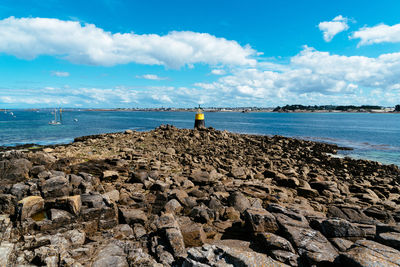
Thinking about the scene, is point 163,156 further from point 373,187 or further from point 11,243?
point 373,187

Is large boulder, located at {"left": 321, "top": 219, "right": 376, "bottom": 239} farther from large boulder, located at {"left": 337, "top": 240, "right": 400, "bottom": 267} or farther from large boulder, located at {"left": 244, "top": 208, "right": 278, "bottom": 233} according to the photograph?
large boulder, located at {"left": 244, "top": 208, "right": 278, "bottom": 233}

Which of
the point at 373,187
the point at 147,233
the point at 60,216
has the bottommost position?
the point at 373,187

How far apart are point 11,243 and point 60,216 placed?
120cm

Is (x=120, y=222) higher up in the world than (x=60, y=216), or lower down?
lower down

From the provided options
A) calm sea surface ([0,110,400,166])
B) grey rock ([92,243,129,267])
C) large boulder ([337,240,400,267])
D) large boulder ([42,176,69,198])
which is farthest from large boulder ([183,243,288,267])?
calm sea surface ([0,110,400,166])

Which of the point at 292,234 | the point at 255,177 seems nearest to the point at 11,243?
the point at 292,234

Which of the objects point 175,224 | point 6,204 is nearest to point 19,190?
point 6,204

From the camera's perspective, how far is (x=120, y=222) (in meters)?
7.50

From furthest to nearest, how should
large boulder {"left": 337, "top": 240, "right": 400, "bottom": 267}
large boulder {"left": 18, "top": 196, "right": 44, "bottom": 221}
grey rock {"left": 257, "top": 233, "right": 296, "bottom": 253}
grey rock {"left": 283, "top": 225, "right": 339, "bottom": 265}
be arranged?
large boulder {"left": 18, "top": 196, "right": 44, "bottom": 221} → grey rock {"left": 257, "top": 233, "right": 296, "bottom": 253} → grey rock {"left": 283, "top": 225, "right": 339, "bottom": 265} → large boulder {"left": 337, "top": 240, "right": 400, "bottom": 267}

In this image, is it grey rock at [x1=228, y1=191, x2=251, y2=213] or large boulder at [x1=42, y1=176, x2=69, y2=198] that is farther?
grey rock at [x1=228, y1=191, x2=251, y2=213]

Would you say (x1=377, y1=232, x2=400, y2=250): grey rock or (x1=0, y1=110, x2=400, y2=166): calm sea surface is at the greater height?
(x1=377, y1=232, x2=400, y2=250): grey rock

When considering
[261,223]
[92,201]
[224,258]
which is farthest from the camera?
[92,201]

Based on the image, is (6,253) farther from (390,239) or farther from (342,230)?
(390,239)

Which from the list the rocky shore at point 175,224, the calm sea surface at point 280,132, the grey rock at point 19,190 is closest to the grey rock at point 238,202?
the rocky shore at point 175,224
